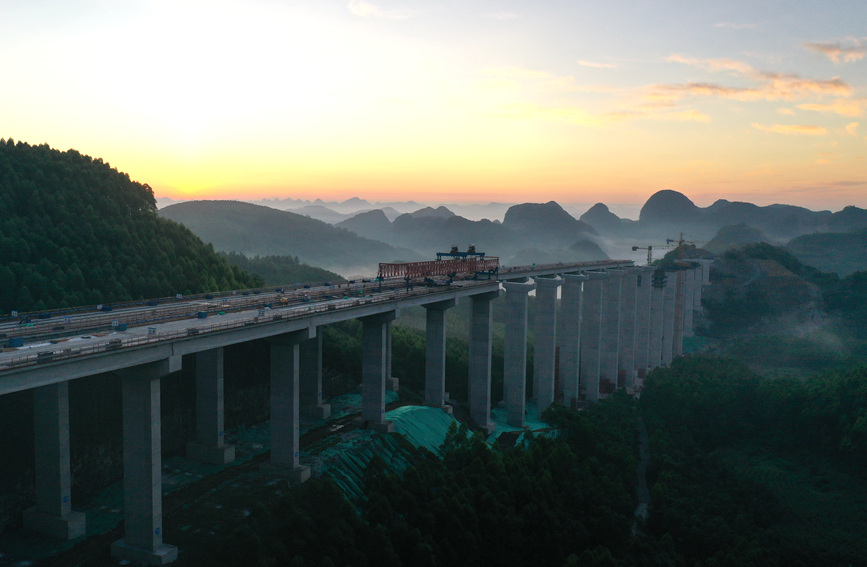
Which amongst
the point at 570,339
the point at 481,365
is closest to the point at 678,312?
the point at 570,339

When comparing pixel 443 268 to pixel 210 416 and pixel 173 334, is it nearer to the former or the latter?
pixel 210 416

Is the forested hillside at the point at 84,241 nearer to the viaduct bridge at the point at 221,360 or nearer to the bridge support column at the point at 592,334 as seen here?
the viaduct bridge at the point at 221,360

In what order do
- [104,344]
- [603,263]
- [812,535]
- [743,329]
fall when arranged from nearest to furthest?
[104,344], [812,535], [603,263], [743,329]

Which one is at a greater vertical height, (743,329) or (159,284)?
(159,284)

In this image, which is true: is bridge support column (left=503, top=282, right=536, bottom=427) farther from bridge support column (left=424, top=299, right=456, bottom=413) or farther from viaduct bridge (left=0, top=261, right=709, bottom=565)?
bridge support column (left=424, top=299, right=456, bottom=413)

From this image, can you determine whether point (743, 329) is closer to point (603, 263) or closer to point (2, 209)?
point (603, 263)

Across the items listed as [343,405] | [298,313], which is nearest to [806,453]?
[343,405]

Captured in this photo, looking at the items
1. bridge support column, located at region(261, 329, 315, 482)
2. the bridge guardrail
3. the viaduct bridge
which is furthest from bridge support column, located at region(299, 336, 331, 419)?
bridge support column, located at region(261, 329, 315, 482)
